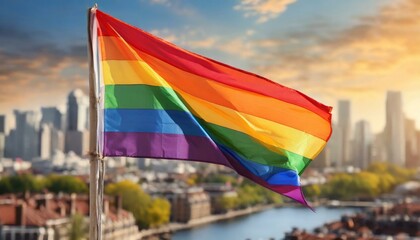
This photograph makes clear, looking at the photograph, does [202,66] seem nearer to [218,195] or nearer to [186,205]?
[186,205]

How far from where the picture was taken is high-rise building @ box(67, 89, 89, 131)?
17719 mm

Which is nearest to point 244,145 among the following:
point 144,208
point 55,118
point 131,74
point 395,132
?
point 131,74

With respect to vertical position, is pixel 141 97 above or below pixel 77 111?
below

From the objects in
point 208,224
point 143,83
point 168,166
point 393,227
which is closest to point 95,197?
point 143,83

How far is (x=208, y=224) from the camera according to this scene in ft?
38.7

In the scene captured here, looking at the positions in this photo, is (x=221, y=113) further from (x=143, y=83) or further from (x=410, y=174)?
(x=410, y=174)

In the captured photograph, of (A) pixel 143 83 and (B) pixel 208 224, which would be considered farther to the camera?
(B) pixel 208 224

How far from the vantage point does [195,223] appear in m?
11.6

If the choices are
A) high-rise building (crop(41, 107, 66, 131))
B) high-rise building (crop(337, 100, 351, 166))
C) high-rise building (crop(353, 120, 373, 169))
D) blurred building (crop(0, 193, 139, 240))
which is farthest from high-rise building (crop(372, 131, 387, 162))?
blurred building (crop(0, 193, 139, 240))

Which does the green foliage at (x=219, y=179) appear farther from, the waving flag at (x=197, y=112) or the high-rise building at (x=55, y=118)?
the waving flag at (x=197, y=112)

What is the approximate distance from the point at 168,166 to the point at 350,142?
525cm

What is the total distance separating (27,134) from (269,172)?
679 inches

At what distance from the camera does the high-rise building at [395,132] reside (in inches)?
720

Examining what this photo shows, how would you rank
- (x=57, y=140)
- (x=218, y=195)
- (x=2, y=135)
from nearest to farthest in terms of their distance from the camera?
(x=218, y=195) < (x=2, y=135) < (x=57, y=140)
